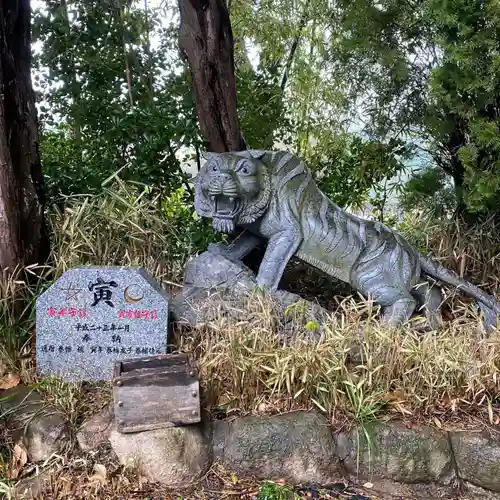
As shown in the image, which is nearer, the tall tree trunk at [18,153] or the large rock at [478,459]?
the large rock at [478,459]

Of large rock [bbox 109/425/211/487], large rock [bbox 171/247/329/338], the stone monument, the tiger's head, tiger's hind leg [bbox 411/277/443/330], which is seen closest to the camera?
large rock [bbox 109/425/211/487]

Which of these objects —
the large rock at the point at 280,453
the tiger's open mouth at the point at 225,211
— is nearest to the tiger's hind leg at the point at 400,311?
the large rock at the point at 280,453

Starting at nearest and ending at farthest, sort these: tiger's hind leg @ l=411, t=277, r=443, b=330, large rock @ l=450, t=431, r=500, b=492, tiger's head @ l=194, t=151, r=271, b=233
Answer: large rock @ l=450, t=431, r=500, b=492 → tiger's head @ l=194, t=151, r=271, b=233 → tiger's hind leg @ l=411, t=277, r=443, b=330

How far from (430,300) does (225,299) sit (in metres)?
1.48

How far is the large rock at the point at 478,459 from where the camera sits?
296 cm

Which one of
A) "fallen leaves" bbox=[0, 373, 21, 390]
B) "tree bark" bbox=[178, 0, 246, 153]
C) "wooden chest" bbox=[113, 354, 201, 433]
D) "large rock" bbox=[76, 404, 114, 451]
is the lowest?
"large rock" bbox=[76, 404, 114, 451]

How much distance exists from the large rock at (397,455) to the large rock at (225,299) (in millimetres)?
676

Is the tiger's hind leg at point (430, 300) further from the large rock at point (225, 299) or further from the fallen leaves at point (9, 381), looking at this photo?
the fallen leaves at point (9, 381)

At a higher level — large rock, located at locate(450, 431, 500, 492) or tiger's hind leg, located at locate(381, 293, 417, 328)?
tiger's hind leg, located at locate(381, 293, 417, 328)

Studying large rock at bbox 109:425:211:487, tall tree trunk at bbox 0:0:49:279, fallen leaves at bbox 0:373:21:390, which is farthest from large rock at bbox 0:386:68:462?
tall tree trunk at bbox 0:0:49:279

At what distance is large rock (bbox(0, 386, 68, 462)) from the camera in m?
2.99

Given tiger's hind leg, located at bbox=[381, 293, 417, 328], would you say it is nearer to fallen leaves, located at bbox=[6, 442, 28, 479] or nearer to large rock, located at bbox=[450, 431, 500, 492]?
large rock, located at bbox=[450, 431, 500, 492]

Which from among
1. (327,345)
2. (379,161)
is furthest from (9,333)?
(379,161)

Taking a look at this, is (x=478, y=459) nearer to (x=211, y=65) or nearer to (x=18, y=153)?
(x=18, y=153)
